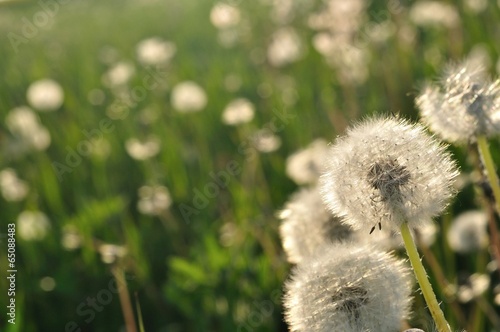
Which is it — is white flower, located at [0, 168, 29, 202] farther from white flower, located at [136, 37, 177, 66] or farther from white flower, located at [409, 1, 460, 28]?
white flower, located at [409, 1, 460, 28]

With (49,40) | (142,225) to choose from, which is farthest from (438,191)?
(49,40)

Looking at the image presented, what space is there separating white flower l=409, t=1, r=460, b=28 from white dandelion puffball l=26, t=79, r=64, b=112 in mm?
2983

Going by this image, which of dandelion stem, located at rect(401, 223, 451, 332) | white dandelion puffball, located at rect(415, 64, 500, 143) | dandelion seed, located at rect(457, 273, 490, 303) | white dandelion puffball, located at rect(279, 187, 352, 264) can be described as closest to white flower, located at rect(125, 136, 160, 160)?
white dandelion puffball, located at rect(279, 187, 352, 264)

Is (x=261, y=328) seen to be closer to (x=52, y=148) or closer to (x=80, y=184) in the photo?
(x=80, y=184)

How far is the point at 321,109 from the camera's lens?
461 cm

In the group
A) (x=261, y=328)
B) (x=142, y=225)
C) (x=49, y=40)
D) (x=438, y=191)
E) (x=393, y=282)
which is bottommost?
(x=393, y=282)

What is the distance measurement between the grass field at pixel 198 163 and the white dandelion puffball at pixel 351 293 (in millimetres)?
510

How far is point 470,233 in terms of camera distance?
244 centimetres

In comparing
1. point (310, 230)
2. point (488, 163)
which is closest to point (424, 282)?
point (488, 163)

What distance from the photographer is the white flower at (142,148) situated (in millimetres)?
4164

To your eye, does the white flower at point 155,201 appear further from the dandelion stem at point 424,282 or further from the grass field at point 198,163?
the dandelion stem at point 424,282

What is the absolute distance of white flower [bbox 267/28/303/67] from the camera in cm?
561

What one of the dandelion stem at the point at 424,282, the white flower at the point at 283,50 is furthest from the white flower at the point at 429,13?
the dandelion stem at the point at 424,282

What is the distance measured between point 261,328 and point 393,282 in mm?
1319
